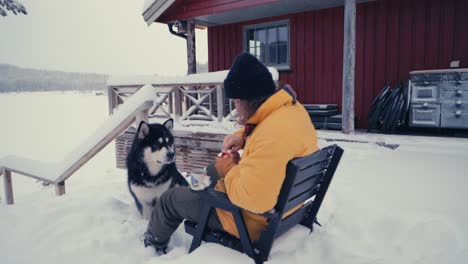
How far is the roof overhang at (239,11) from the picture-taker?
767 cm

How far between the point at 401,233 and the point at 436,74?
488cm

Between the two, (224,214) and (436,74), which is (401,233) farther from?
(436,74)

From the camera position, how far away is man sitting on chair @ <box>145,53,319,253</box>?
1674 millimetres

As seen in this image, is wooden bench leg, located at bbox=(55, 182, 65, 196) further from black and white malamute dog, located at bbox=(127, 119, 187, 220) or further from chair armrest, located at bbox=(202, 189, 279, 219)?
chair armrest, located at bbox=(202, 189, 279, 219)

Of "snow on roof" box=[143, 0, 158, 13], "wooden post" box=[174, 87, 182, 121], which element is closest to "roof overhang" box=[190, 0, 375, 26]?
"snow on roof" box=[143, 0, 158, 13]

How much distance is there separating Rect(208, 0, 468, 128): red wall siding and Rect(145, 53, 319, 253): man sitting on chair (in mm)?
6530

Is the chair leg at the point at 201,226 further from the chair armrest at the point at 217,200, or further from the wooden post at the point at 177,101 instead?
the wooden post at the point at 177,101

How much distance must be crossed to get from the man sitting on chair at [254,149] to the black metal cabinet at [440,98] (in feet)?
17.9

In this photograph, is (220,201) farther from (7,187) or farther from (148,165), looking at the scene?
(7,187)

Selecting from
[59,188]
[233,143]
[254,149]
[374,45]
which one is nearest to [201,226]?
[233,143]

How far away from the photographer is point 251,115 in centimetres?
197

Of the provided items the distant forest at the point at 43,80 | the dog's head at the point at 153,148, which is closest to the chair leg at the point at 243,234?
the dog's head at the point at 153,148

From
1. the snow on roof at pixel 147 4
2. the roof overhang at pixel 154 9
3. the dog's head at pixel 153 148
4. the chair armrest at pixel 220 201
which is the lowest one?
the chair armrest at pixel 220 201

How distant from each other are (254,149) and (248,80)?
1.39 ft
